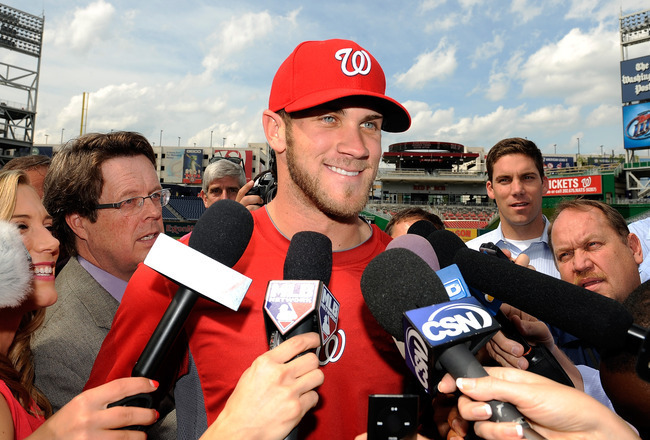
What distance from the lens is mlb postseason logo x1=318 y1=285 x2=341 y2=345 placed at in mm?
1142

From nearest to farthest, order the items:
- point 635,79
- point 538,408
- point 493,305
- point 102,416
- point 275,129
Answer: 1. point 538,408
2. point 102,416
3. point 493,305
4. point 275,129
5. point 635,79

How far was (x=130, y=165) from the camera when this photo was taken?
2768mm

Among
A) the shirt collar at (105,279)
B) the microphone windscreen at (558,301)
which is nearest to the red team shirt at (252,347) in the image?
the microphone windscreen at (558,301)

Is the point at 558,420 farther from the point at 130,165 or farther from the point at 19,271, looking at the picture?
the point at 130,165

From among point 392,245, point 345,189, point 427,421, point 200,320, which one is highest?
point 345,189

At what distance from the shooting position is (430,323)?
3.10 ft

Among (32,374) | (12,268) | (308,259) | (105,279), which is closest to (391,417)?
(308,259)

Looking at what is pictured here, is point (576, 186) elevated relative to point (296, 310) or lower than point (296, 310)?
elevated

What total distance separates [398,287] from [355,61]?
45.1 inches

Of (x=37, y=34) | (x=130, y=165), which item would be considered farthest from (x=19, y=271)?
(x=37, y=34)

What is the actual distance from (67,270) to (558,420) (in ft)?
8.50

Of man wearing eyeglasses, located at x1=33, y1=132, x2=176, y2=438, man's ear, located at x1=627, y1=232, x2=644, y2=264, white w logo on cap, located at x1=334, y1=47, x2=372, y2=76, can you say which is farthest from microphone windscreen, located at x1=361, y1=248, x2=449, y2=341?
man's ear, located at x1=627, y1=232, x2=644, y2=264

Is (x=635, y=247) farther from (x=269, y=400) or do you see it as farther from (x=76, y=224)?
(x=76, y=224)

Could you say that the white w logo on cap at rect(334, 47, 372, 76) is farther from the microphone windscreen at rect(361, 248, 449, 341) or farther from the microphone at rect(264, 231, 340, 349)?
the microphone at rect(264, 231, 340, 349)
